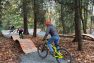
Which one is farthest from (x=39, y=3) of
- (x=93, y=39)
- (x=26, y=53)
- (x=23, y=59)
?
(x=23, y=59)

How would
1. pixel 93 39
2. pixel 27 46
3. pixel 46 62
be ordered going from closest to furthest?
pixel 46 62 → pixel 27 46 → pixel 93 39

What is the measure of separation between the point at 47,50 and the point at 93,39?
34.0ft

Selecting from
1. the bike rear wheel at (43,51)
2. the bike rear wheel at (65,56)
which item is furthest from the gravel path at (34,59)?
the bike rear wheel at (65,56)

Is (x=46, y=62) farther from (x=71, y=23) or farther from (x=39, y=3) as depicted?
(x=71, y=23)

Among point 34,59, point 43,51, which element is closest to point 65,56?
point 34,59

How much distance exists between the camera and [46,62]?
467 inches

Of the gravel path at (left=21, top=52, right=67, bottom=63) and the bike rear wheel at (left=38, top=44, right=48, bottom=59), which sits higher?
the bike rear wheel at (left=38, top=44, right=48, bottom=59)

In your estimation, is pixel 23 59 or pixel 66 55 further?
pixel 23 59

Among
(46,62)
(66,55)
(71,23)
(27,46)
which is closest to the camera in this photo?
(66,55)

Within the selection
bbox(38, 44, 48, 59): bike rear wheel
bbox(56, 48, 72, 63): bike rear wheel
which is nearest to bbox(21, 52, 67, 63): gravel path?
bbox(38, 44, 48, 59): bike rear wheel

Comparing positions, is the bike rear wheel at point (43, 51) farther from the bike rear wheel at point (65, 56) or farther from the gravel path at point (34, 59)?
the bike rear wheel at point (65, 56)

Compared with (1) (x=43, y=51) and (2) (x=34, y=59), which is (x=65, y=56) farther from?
(1) (x=43, y=51)

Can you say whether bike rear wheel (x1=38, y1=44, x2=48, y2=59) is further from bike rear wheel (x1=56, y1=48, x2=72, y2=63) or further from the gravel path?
bike rear wheel (x1=56, y1=48, x2=72, y2=63)

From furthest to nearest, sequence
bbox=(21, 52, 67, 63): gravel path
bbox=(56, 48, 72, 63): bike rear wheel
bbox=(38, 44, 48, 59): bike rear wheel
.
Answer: bbox=(38, 44, 48, 59): bike rear wheel
bbox=(21, 52, 67, 63): gravel path
bbox=(56, 48, 72, 63): bike rear wheel
